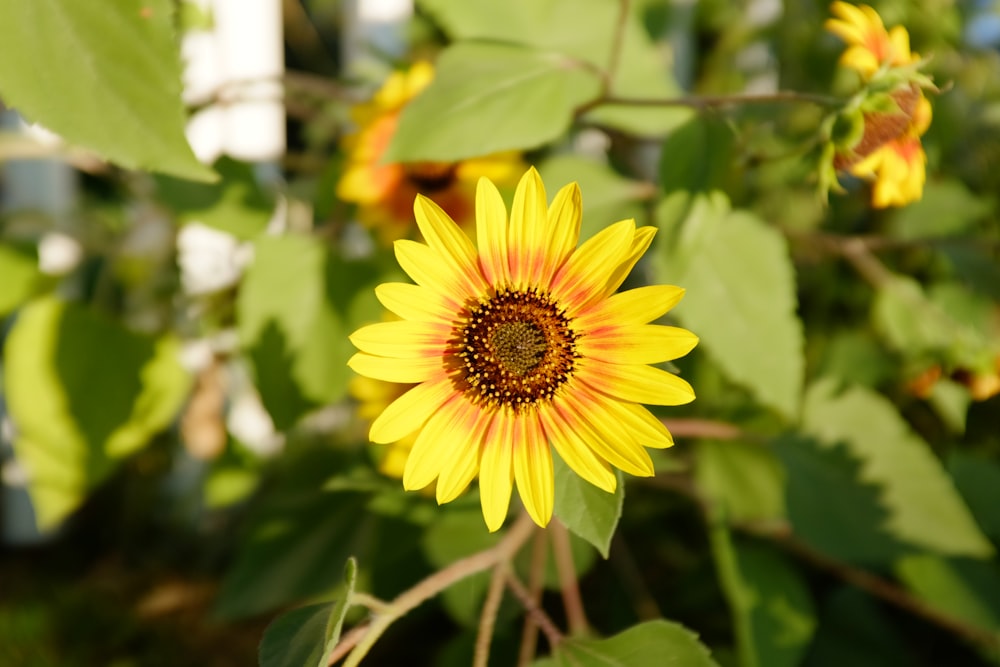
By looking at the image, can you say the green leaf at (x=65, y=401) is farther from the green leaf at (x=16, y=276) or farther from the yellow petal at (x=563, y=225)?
the yellow petal at (x=563, y=225)

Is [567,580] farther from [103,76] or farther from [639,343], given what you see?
[103,76]

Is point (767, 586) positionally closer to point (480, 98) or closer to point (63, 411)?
point (480, 98)

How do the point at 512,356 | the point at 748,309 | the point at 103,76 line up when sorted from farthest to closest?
the point at 748,309 < the point at 512,356 < the point at 103,76

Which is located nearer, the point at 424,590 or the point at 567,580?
the point at 424,590

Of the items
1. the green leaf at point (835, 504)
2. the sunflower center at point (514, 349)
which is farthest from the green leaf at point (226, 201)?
the green leaf at point (835, 504)

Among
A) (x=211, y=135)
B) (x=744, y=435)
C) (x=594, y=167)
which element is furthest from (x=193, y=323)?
(x=744, y=435)

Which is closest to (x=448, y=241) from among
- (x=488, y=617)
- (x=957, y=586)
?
(x=488, y=617)

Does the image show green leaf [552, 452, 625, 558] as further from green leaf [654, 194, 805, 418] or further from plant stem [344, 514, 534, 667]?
green leaf [654, 194, 805, 418]

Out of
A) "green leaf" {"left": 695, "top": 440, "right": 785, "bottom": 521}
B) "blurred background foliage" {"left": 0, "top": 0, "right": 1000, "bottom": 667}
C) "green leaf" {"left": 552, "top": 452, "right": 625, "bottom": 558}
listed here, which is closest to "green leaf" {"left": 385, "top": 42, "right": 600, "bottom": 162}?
"blurred background foliage" {"left": 0, "top": 0, "right": 1000, "bottom": 667}
